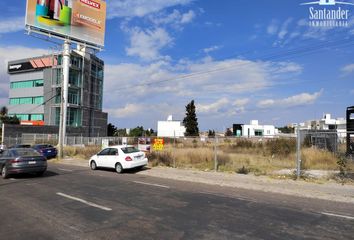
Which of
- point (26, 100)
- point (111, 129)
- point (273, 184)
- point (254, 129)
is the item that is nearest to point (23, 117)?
point (26, 100)

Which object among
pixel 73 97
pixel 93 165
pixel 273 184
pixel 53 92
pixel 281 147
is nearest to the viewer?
pixel 273 184

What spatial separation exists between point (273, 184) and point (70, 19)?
167 ft

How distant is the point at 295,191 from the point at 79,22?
53.2 m

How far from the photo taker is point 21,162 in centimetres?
1662

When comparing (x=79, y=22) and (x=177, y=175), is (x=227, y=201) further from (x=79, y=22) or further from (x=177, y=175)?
(x=79, y=22)

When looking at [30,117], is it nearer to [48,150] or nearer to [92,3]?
[92,3]

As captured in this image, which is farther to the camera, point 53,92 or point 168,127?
point 168,127

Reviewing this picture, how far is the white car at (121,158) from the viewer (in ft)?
64.0

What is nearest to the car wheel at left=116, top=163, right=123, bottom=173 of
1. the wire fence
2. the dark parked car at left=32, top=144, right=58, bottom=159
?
the wire fence

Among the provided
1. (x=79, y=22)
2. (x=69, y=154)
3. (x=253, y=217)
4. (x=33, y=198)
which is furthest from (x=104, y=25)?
(x=253, y=217)

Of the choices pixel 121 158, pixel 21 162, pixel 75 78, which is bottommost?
pixel 21 162

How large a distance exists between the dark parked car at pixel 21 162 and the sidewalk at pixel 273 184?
18.6 ft

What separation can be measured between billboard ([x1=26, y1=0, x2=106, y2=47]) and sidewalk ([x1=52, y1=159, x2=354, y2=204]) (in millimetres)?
43513

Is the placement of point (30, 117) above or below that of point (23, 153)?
above
